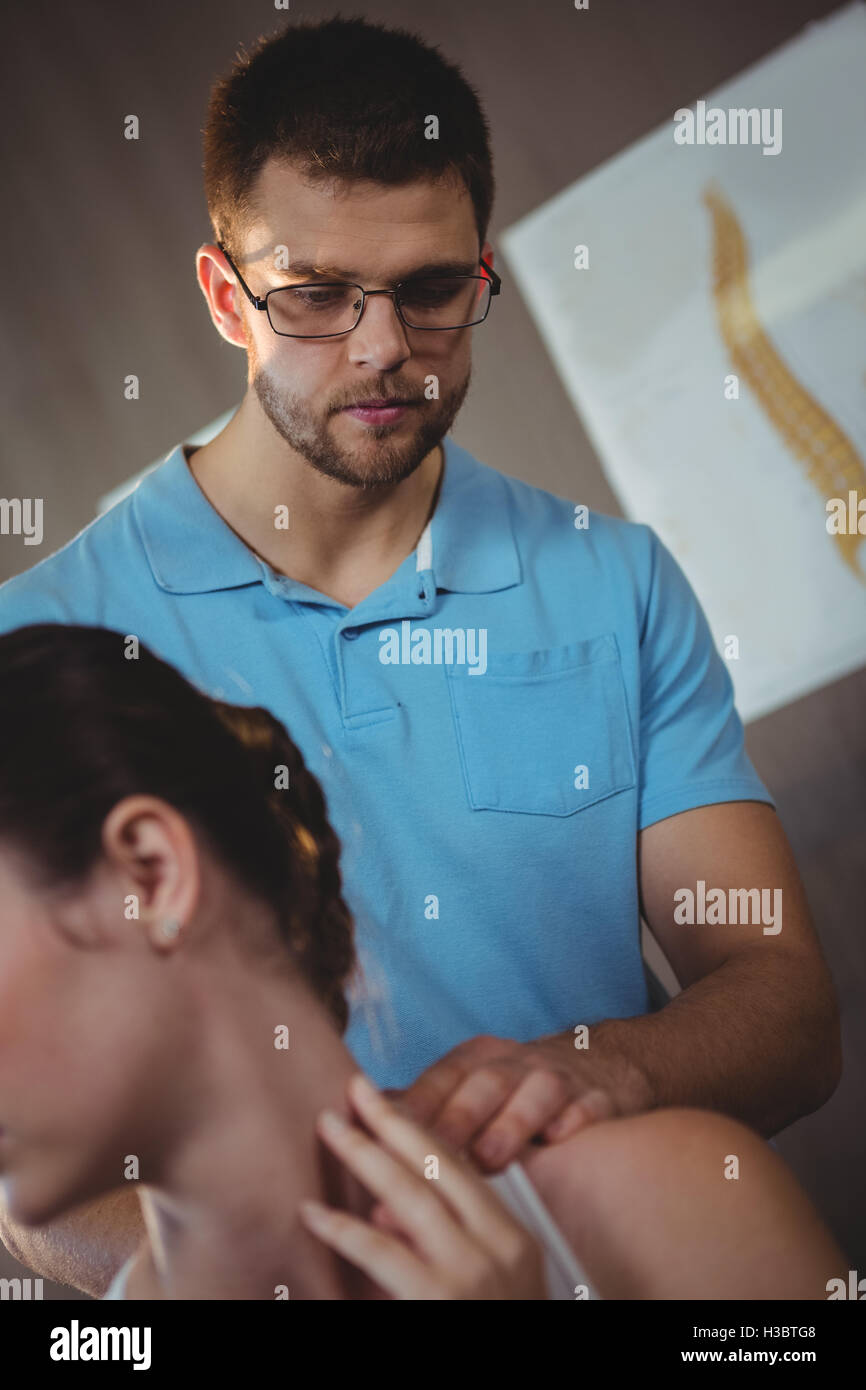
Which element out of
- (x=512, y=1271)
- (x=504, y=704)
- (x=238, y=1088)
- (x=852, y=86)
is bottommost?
(x=512, y=1271)

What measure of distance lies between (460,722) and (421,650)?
0.24ft

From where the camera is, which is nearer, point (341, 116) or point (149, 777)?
point (149, 777)

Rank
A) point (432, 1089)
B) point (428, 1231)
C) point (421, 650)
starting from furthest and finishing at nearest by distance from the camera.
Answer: point (421, 650) → point (432, 1089) → point (428, 1231)

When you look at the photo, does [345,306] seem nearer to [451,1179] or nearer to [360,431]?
[360,431]

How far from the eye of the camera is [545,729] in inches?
38.9

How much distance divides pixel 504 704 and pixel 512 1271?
1.56 ft

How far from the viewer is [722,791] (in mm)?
1020

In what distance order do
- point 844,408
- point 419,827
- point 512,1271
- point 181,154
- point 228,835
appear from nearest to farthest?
point 512,1271
point 228,835
point 419,827
point 181,154
point 844,408

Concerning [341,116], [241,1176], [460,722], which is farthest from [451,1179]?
[341,116]

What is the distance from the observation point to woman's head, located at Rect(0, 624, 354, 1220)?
2.11 ft

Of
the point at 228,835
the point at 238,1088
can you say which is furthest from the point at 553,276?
the point at 238,1088

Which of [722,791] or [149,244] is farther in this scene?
[149,244]

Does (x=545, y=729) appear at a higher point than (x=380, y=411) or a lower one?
lower

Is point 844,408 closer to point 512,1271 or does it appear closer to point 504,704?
point 504,704
